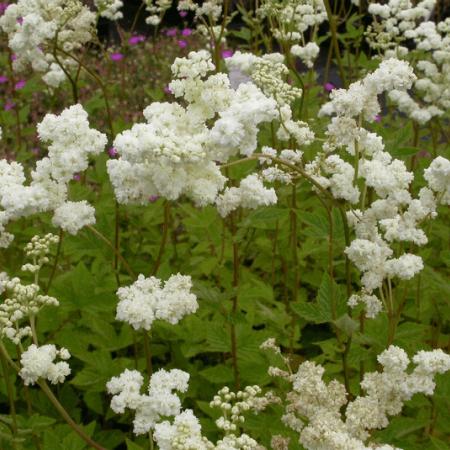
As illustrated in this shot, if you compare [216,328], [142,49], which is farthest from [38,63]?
[142,49]

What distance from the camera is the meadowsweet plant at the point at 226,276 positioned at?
2115mm

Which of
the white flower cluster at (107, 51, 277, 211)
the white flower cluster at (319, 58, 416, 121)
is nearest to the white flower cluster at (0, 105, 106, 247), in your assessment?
the white flower cluster at (107, 51, 277, 211)

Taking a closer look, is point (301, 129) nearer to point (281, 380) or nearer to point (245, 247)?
point (281, 380)

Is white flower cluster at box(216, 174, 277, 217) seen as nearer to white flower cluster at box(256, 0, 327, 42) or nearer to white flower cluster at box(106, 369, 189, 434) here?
white flower cluster at box(106, 369, 189, 434)

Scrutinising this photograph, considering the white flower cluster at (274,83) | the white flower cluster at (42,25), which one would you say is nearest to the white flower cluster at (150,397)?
the white flower cluster at (274,83)

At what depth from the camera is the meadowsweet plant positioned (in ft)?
6.94

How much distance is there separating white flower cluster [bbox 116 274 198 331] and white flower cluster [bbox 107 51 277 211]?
27 centimetres

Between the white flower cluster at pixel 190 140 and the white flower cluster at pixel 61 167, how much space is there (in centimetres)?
28

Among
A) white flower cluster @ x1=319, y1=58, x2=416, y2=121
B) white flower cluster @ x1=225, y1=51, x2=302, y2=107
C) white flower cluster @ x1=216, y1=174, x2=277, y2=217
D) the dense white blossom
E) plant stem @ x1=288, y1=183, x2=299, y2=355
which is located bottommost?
plant stem @ x1=288, y1=183, x2=299, y2=355

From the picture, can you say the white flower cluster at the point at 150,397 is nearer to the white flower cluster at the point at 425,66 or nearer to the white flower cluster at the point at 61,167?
the white flower cluster at the point at 61,167

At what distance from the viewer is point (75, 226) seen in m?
2.47

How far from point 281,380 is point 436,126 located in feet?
8.52

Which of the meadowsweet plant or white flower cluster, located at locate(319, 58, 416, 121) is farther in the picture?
white flower cluster, located at locate(319, 58, 416, 121)

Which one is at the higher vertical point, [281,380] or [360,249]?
[360,249]
